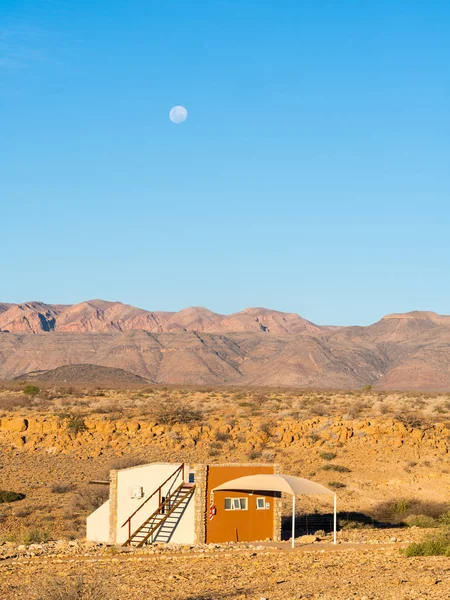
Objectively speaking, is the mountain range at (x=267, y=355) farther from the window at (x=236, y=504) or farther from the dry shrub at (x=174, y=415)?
the window at (x=236, y=504)

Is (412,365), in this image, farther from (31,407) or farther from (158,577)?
(158,577)

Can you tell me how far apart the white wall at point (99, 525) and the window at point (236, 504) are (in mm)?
4240

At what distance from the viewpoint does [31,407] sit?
53469 millimetres

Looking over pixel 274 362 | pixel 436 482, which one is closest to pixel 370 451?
pixel 436 482

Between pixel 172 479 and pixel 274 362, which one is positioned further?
pixel 274 362

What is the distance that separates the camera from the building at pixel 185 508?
26.2 meters

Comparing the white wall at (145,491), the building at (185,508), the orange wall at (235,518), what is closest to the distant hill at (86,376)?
the white wall at (145,491)

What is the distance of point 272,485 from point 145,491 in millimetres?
4650

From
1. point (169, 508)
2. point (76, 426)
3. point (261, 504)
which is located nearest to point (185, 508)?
point (169, 508)

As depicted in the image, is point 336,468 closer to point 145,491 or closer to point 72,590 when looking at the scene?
point 145,491

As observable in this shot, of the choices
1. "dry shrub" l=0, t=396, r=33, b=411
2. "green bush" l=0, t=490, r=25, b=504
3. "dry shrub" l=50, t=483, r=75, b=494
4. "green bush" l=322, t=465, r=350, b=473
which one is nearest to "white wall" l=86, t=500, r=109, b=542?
"green bush" l=0, t=490, r=25, b=504

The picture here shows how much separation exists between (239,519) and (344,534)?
11.4ft

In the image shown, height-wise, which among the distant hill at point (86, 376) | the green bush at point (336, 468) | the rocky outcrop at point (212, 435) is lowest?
the green bush at point (336, 468)

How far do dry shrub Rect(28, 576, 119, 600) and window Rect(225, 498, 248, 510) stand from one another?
31.1ft
